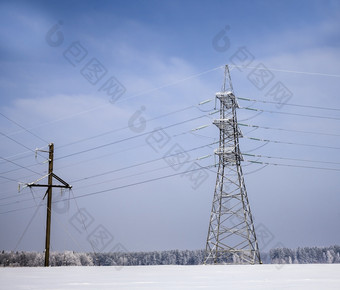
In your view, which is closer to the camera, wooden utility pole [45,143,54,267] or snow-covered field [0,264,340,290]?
snow-covered field [0,264,340,290]

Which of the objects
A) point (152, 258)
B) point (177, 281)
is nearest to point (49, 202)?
point (177, 281)

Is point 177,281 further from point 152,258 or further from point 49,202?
point 152,258

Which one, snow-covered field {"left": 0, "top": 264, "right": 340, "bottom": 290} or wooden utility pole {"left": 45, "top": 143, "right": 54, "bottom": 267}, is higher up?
wooden utility pole {"left": 45, "top": 143, "right": 54, "bottom": 267}

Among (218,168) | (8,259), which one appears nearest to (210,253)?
(218,168)

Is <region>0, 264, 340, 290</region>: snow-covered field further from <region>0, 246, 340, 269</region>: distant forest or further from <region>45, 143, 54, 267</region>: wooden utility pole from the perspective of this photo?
<region>0, 246, 340, 269</region>: distant forest

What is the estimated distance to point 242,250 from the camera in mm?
32125

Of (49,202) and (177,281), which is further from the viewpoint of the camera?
(49,202)

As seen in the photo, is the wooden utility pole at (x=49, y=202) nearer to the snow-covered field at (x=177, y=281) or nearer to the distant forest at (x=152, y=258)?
the snow-covered field at (x=177, y=281)

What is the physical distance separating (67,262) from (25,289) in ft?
507

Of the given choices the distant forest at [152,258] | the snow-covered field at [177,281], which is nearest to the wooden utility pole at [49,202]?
the snow-covered field at [177,281]

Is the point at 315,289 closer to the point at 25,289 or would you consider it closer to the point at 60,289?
the point at 60,289

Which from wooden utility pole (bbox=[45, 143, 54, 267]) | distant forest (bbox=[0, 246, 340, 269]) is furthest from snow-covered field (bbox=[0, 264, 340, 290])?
distant forest (bbox=[0, 246, 340, 269])

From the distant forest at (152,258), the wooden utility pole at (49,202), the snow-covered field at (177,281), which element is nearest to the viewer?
the snow-covered field at (177,281)

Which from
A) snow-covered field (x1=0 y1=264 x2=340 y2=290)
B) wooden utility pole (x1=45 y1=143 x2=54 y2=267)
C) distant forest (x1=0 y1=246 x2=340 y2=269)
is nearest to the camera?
snow-covered field (x1=0 y1=264 x2=340 y2=290)
